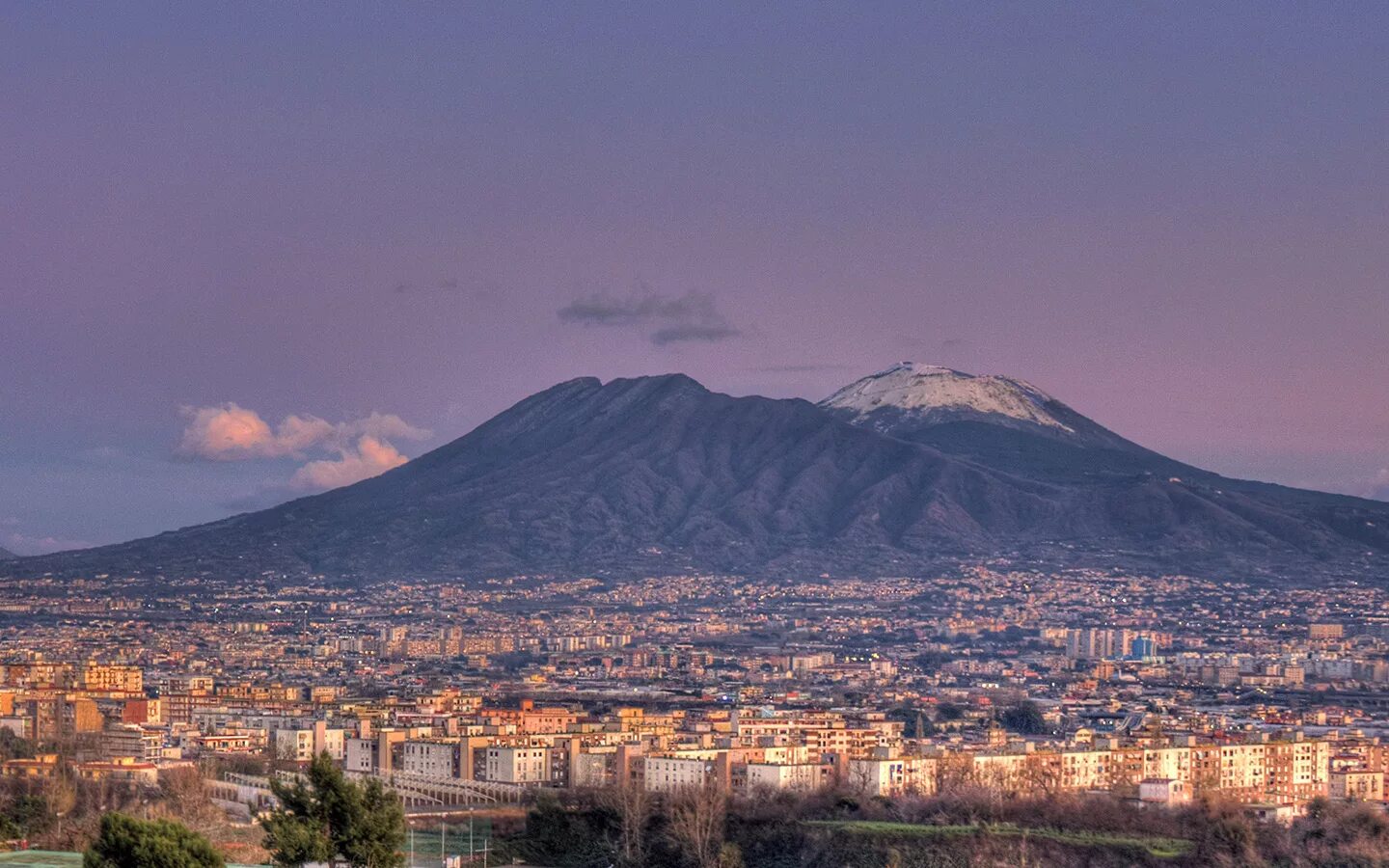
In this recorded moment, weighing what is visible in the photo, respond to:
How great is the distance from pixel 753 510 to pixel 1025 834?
113405 millimetres

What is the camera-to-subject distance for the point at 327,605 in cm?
13362

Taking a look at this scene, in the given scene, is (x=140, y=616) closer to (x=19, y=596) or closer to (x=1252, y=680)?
(x=19, y=596)

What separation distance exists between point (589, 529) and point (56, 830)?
4339 inches

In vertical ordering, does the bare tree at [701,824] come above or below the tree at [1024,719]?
below

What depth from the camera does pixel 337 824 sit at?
2642 cm

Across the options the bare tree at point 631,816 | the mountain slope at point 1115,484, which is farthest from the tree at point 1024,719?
the mountain slope at point 1115,484

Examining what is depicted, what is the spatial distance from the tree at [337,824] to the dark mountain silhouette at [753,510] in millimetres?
114291

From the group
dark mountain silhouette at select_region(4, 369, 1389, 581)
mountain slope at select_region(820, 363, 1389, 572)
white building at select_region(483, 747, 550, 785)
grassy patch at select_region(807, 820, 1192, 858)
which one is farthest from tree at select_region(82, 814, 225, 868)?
mountain slope at select_region(820, 363, 1389, 572)

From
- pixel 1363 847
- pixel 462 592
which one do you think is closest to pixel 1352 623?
pixel 462 592

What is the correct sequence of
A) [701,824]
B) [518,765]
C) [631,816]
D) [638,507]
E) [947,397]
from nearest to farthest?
[701,824], [631,816], [518,765], [638,507], [947,397]

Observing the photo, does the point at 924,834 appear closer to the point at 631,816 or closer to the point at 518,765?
the point at 631,816

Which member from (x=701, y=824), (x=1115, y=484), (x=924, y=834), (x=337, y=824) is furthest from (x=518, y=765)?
(x=1115, y=484)

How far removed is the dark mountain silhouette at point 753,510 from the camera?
144375 mm

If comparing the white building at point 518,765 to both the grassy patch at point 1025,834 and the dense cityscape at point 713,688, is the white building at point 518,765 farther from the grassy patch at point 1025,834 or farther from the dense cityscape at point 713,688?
the grassy patch at point 1025,834
